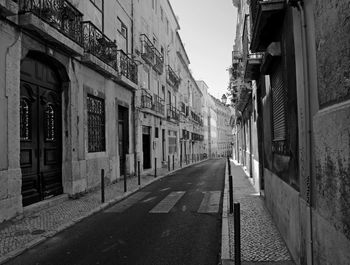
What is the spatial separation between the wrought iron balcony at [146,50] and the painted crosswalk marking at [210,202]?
429 inches

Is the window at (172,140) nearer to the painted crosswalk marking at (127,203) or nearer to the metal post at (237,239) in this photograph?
the painted crosswalk marking at (127,203)

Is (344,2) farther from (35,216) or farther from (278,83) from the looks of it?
(35,216)

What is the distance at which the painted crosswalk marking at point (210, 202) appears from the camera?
8.51 meters

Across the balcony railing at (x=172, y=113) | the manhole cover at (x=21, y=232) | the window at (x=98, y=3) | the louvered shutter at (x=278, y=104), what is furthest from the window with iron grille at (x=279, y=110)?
the balcony railing at (x=172, y=113)

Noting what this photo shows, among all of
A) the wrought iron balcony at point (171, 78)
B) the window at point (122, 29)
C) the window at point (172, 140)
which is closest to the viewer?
the window at point (122, 29)

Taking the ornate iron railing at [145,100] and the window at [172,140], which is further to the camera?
the window at [172,140]

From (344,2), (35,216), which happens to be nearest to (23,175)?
(35,216)

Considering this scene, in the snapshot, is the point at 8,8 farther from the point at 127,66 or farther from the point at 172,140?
the point at 172,140

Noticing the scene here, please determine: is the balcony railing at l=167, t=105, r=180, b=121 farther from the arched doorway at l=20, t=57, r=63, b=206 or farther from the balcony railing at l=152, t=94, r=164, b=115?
the arched doorway at l=20, t=57, r=63, b=206

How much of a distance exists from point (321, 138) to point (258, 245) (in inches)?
104

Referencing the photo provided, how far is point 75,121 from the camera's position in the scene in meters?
10.8

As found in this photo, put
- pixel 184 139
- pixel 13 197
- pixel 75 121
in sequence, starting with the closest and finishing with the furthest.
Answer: pixel 13 197 < pixel 75 121 < pixel 184 139

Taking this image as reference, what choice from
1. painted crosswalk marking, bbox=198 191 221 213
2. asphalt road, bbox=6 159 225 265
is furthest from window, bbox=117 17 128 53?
asphalt road, bbox=6 159 225 265

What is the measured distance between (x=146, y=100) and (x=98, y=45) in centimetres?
758
